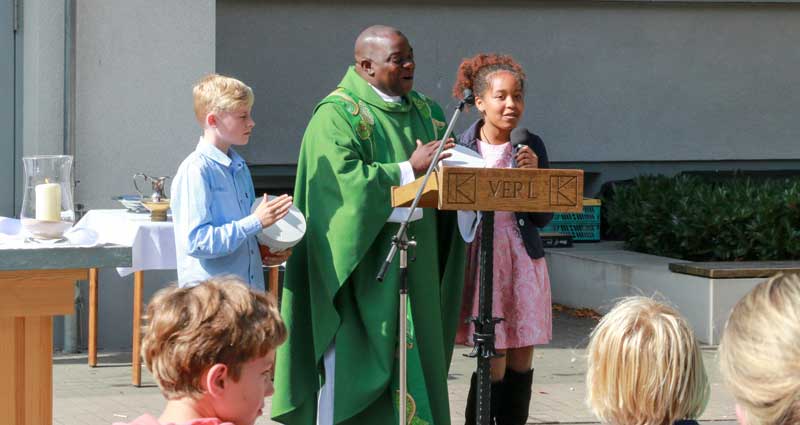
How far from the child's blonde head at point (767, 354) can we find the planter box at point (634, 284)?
6273 millimetres

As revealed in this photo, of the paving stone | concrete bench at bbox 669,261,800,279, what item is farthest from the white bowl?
concrete bench at bbox 669,261,800,279

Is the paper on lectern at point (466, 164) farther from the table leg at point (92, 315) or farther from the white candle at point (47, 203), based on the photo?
the table leg at point (92, 315)

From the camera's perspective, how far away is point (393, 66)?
5402 mm

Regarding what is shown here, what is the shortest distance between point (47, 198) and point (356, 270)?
1.56 m

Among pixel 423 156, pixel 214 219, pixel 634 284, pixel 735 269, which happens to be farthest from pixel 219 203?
pixel 634 284

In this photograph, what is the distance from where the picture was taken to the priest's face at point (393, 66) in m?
5.39

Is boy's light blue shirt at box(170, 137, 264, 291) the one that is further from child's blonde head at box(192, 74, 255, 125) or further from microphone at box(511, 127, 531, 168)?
microphone at box(511, 127, 531, 168)

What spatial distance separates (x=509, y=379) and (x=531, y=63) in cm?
715

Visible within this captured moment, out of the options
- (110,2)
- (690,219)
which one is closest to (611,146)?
(690,219)

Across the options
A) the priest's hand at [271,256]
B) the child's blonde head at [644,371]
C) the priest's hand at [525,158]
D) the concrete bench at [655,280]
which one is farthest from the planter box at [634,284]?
the child's blonde head at [644,371]

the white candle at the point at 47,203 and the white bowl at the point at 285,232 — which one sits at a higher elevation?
the white candle at the point at 47,203

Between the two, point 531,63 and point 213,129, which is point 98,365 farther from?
point 531,63

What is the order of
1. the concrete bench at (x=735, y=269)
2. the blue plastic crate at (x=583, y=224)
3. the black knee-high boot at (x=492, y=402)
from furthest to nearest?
1. the blue plastic crate at (x=583, y=224)
2. the concrete bench at (x=735, y=269)
3. the black knee-high boot at (x=492, y=402)

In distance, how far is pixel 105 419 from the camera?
21.6ft
